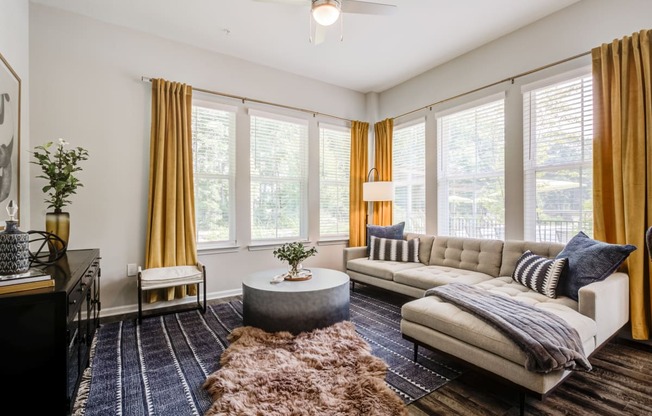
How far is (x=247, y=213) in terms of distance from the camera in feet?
13.2

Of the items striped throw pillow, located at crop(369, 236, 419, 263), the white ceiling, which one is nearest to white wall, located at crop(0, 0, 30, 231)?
the white ceiling

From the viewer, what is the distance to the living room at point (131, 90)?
2.79 metres

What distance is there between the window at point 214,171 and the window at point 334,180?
139 centimetres

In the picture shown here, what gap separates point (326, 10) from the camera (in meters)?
2.21

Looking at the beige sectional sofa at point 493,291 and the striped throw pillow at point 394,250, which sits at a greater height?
the striped throw pillow at point 394,250

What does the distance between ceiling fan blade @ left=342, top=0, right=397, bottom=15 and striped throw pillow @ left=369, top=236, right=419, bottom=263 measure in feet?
8.53

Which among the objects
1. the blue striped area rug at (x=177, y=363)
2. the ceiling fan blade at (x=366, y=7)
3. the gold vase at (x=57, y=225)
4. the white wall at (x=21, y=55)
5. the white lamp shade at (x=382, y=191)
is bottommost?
the blue striped area rug at (x=177, y=363)

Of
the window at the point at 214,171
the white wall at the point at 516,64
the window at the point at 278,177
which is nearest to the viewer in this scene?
the white wall at the point at 516,64

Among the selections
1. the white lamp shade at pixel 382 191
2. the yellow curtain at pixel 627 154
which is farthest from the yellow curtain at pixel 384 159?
the yellow curtain at pixel 627 154

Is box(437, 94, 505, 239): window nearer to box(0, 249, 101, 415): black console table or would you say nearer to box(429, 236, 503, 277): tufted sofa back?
box(429, 236, 503, 277): tufted sofa back

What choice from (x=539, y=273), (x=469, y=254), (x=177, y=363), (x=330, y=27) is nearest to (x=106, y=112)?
(x=330, y=27)

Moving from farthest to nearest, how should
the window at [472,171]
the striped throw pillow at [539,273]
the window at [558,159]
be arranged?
the window at [472,171] < the window at [558,159] < the striped throw pillow at [539,273]

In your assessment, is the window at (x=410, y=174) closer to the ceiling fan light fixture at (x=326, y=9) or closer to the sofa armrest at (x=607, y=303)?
the sofa armrest at (x=607, y=303)

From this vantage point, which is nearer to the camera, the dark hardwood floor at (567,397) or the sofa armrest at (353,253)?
the dark hardwood floor at (567,397)
